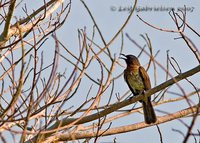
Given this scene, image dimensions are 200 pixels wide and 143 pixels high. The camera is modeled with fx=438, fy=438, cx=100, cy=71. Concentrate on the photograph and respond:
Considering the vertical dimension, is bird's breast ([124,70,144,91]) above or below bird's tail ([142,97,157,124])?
above

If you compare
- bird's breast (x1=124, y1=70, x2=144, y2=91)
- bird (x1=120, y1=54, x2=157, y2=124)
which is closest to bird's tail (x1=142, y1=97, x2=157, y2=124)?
bird (x1=120, y1=54, x2=157, y2=124)

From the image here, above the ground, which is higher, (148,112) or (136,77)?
(136,77)

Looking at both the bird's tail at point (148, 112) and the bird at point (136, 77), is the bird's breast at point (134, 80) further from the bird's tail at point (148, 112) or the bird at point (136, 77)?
the bird's tail at point (148, 112)

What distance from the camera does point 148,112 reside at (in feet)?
16.1

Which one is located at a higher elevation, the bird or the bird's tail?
the bird

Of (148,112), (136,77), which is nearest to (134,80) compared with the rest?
(136,77)

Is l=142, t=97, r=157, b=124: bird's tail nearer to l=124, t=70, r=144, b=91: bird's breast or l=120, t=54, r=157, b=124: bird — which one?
l=120, t=54, r=157, b=124: bird

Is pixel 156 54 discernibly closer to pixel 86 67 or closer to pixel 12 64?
pixel 86 67

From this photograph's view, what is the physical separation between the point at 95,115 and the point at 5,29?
1065mm

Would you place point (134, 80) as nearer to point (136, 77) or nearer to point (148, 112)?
point (136, 77)

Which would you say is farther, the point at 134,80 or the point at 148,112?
the point at 134,80

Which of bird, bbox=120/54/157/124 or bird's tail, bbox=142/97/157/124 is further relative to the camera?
bird, bbox=120/54/157/124

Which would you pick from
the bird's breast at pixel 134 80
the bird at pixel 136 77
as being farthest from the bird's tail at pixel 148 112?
the bird's breast at pixel 134 80

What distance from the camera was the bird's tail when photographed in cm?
441
